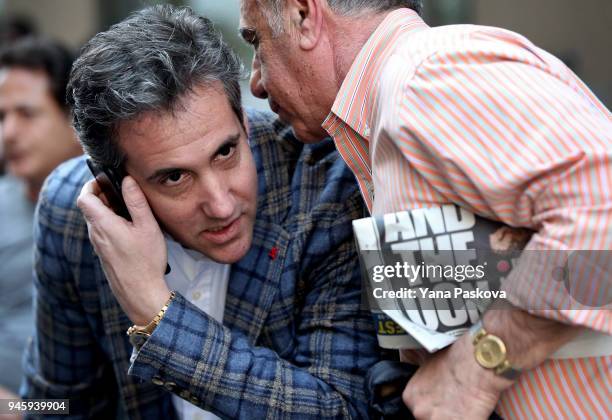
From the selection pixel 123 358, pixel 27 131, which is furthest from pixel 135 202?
pixel 27 131

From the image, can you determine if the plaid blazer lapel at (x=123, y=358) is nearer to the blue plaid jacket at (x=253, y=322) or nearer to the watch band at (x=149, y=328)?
the blue plaid jacket at (x=253, y=322)

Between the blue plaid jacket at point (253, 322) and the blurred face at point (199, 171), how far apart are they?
15 cm

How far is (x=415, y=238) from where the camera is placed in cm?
134

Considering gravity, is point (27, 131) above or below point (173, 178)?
below

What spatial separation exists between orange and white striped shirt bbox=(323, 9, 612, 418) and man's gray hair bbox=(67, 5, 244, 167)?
1.71ft

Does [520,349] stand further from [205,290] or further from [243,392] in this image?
[205,290]

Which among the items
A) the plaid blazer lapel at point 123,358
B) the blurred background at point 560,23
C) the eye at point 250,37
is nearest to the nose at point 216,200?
the eye at point 250,37

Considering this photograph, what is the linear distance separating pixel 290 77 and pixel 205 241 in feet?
1.63

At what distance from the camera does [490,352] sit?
1.31 m

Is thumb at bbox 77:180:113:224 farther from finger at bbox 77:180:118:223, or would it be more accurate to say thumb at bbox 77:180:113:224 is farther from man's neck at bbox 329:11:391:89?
man's neck at bbox 329:11:391:89

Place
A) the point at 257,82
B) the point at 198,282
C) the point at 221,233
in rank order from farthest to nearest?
1. the point at 198,282
2. the point at 257,82
3. the point at 221,233

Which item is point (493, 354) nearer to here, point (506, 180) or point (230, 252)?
point (506, 180)

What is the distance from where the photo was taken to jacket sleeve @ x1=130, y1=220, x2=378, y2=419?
5.32 ft

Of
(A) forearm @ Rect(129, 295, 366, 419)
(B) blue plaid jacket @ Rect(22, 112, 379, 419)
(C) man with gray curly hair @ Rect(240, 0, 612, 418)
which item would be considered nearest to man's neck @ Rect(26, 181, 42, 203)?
(B) blue plaid jacket @ Rect(22, 112, 379, 419)
